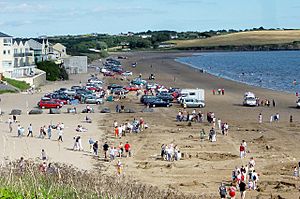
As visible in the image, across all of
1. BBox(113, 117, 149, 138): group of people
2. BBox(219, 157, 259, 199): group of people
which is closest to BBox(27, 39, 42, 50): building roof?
BBox(113, 117, 149, 138): group of people

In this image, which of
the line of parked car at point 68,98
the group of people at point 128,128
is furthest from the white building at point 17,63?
the group of people at point 128,128

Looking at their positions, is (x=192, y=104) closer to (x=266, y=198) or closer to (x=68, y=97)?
(x=68, y=97)

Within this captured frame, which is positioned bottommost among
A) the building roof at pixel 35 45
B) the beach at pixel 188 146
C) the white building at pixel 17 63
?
the beach at pixel 188 146

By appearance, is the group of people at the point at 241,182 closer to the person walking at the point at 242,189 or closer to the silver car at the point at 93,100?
the person walking at the point at 242,189

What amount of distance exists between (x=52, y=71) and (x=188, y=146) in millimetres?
60596

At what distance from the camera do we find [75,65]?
110062mm

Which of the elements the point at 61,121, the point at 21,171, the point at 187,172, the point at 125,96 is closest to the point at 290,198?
the point at 187,172

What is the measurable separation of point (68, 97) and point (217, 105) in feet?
49.1

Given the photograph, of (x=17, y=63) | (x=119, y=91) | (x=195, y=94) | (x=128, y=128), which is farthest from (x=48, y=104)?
(x=17, y=63)

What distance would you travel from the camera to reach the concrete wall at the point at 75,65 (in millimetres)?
109000

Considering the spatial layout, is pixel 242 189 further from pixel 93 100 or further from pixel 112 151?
pixel 93 100

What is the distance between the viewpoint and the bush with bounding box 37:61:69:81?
304 feet

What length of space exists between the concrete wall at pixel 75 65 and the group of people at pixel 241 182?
83.2 metres

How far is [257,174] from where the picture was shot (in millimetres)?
28016
